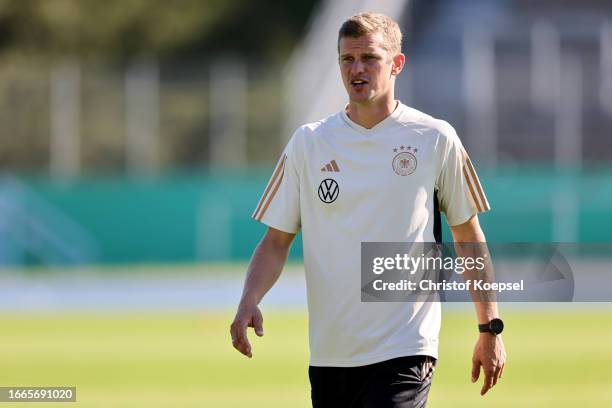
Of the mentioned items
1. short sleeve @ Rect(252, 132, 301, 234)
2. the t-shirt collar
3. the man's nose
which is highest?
the man's nose

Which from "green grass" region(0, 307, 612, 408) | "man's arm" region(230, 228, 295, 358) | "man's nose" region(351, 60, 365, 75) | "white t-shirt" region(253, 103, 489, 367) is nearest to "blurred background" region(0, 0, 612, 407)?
"green grass" region(0, 307, 612, 408)

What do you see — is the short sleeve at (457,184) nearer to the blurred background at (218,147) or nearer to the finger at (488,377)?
the finger at (488,377)

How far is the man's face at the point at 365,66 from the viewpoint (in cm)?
587

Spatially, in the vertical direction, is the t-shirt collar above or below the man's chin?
below

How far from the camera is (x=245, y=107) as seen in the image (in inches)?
1112

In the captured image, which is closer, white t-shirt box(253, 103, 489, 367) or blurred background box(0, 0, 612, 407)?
white t-shirt box(253, 103, 489, 367)

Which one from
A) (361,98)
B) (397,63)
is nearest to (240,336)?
(361,98)

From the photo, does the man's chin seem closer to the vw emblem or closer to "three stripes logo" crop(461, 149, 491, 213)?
the vw emblem

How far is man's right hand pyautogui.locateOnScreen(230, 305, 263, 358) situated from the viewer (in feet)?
19.2

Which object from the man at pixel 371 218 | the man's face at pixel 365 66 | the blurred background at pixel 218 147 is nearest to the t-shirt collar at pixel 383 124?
the man at pixel 371 218

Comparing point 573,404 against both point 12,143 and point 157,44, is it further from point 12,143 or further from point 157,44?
point 157,44

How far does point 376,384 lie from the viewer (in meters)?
5.80

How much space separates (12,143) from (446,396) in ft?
62.2

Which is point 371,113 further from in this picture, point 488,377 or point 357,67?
point 488,377
